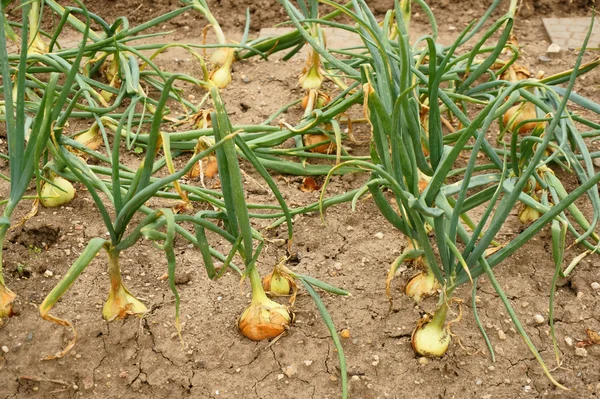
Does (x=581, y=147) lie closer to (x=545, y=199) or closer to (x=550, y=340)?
(x=545, y=199)

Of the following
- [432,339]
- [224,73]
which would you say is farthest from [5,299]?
[224,73]

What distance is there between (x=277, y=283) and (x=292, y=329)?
0.10 meters

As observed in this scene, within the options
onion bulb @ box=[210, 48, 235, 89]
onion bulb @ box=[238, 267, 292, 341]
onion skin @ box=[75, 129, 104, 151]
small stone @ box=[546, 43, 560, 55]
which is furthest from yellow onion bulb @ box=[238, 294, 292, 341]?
small stone @ box=[546, 43, 560, 55]

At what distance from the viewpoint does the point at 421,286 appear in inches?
67.8

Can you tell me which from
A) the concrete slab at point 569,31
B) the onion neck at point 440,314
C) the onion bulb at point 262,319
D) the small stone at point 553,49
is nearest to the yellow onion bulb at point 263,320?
the onion bulb at point 262,319

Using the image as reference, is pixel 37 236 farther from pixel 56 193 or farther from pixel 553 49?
pixel 553 49

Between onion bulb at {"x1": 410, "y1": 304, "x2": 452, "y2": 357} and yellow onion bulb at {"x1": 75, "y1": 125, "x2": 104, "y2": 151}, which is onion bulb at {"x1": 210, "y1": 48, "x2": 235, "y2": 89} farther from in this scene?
onion bulb at {"x1": 410, "y1": 304, "x2": 452, "y2": 357}

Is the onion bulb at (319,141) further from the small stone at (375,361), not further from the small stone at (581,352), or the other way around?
the small stone at (581,352)

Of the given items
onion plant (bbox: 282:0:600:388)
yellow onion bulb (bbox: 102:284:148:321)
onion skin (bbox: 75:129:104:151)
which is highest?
onion plant (bbox: 282:0:600:388)

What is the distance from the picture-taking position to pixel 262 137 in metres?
1.99

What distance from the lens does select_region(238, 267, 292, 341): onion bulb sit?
5.24 ft

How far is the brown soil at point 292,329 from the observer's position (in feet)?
5.15

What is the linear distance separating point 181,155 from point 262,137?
1.23ft

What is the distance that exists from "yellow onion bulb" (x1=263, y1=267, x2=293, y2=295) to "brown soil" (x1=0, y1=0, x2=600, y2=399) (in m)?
0.07
